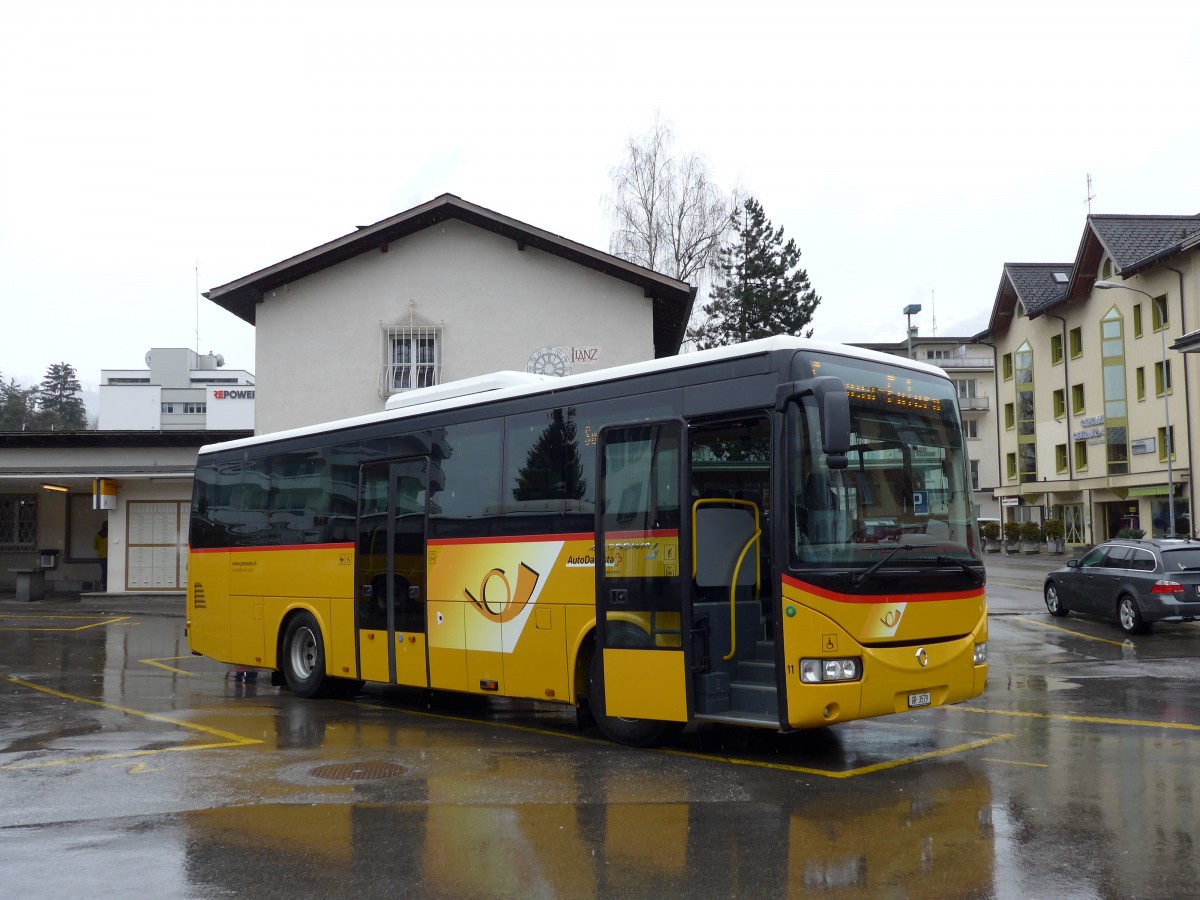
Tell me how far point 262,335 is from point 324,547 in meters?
16.4

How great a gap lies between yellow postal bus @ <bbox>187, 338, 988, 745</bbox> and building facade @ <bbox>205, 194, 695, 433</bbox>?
15.7 meters

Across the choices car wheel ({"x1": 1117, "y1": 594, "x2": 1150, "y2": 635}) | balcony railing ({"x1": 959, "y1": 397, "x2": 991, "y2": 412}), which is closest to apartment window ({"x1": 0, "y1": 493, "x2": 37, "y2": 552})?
car wheel ({"x1": 1117, "y1": 594, "x2": 1150, "y2": 635})

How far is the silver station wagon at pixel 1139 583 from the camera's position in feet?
63.4

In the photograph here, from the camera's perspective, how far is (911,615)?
8.98 meters

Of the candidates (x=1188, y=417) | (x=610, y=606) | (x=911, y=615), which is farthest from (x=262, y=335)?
(x=1188, y=417)

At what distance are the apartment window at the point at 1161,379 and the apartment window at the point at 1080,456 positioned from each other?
26.6 feet

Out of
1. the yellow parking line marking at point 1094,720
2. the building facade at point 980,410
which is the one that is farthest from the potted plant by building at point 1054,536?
the yellow parking line marking at point 1094,720

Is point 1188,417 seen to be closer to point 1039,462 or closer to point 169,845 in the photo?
point 1039,462

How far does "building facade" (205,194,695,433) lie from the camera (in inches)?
1113

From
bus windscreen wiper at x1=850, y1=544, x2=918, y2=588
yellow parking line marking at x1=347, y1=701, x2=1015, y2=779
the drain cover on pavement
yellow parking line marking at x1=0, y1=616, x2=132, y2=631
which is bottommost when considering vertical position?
yellow parking line marking at x1=0, y1=616, x2=132, y2=631

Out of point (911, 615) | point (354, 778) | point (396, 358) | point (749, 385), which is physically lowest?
point (354, 778)

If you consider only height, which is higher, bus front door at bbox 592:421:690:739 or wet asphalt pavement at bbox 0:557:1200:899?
bus front door at bbox 592:421:690:739

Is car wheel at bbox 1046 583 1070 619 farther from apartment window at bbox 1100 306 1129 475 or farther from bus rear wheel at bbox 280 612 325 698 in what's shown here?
apartment window at bbox 1100 306 1129 475

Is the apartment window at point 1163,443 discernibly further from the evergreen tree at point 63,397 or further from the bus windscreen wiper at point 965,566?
the evergreen tree at point 63,397
